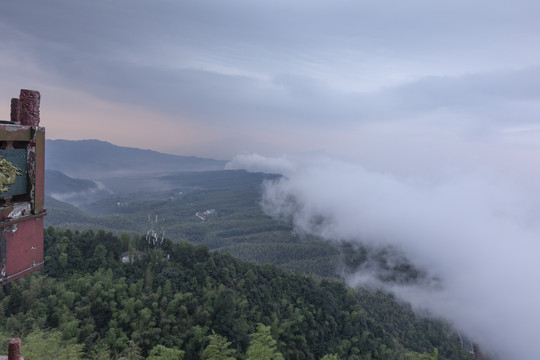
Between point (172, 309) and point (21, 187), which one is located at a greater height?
point (21, 187)

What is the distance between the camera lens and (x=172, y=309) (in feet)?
87.9

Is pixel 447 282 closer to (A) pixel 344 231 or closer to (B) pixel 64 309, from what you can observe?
(A) pixel 344 231

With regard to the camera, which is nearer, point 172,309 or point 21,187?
point 21,187

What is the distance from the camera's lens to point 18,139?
6.05m

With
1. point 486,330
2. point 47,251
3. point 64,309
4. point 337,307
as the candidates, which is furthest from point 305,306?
point 486,330

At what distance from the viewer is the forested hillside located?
22.3 meters

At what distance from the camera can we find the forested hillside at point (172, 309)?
22266 mm

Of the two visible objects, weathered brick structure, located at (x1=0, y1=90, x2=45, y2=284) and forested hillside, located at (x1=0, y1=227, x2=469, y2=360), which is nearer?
weathered brick structure, located at (x1=0, y1=90, x2=45, y2=284)

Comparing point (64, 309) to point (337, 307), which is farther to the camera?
point (337, 307)

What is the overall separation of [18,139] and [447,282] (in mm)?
143878

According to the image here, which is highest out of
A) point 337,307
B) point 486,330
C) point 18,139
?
point 18,139

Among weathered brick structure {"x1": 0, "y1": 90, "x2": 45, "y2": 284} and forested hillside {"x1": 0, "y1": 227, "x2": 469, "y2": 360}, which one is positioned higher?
weathered brick structure {"x1": 0, "y1": 90, "x2": 45, "y2": 284}

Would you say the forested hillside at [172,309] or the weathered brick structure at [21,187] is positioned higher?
the weathered brick structure at [21,187]

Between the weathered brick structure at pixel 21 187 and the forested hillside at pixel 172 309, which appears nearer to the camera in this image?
the weathered brick structure at pixel 21 187
